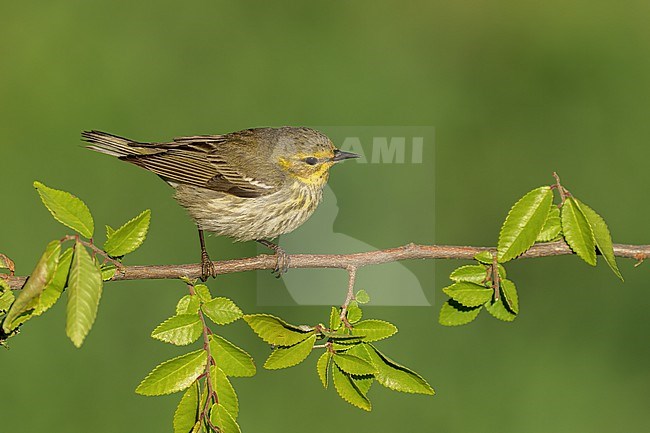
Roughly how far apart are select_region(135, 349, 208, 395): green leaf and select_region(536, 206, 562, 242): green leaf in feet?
3.85

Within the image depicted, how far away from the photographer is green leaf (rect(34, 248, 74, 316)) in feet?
8.27

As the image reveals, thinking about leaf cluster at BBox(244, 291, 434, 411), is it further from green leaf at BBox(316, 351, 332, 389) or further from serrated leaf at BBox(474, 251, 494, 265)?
serrated leaf at BBox(474, 251, 494, 265)

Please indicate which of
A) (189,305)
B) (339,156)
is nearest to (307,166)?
(339,156)

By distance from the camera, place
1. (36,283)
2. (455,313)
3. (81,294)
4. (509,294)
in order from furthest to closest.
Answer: (455,313) < (509,294) < (36,283) < (81,294)

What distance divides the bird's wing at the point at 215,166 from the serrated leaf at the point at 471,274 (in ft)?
4.55

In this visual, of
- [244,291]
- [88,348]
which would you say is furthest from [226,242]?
[88,348]

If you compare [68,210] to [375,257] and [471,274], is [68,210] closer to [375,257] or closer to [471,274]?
[375,257]

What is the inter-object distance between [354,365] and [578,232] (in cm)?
84

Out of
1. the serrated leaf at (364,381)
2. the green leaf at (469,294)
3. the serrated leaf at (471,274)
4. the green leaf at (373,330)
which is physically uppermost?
the serrated leaf at (471,274)

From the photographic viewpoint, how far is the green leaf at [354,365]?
2740 mm

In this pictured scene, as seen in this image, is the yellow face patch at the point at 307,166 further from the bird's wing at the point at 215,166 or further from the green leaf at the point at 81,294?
the green leaf at the point at 81,294

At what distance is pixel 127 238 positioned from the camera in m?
2.88

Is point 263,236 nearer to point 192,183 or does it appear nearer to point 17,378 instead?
point 192,183

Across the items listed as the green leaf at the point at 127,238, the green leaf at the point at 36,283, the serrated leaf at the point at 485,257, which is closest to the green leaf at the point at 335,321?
the serrated leaf at the point at 485,257
